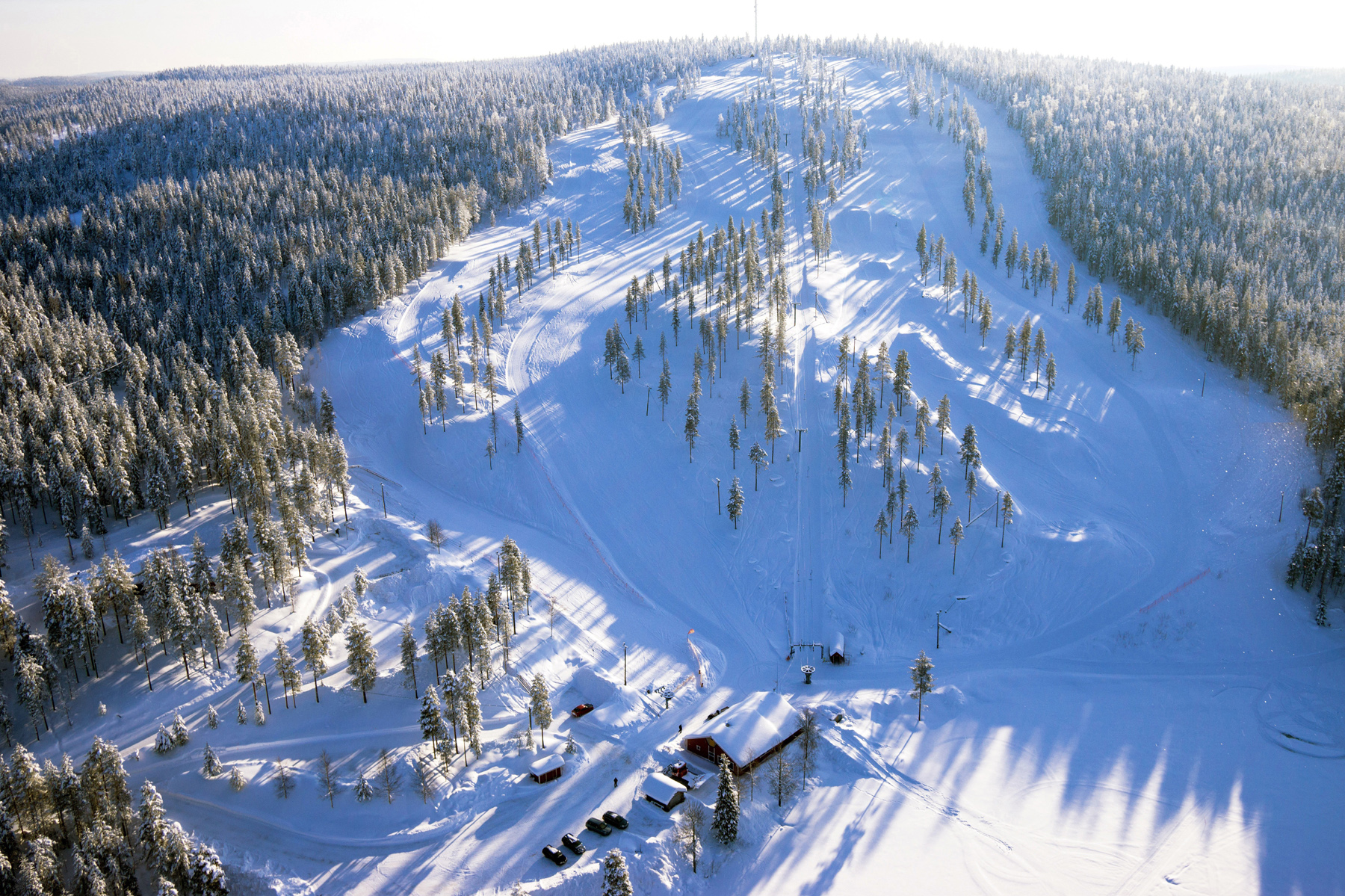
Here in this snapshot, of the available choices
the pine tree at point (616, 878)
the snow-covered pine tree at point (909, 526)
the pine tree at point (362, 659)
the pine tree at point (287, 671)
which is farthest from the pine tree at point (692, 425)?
the pine tree at point (616, 878)

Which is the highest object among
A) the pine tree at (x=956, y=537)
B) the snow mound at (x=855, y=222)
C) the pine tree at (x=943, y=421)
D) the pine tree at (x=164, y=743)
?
the snow mound at (x=855, y=222)

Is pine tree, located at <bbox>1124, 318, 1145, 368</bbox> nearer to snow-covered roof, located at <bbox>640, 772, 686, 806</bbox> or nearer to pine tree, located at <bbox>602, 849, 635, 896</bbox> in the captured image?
snow-covered roof, located at <bbox>640, 772, 686, 806</bbox>

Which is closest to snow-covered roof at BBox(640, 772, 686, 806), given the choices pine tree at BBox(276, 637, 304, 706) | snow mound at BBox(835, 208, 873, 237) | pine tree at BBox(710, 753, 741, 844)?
pine tree at BBox(710, 753, 741, 844)

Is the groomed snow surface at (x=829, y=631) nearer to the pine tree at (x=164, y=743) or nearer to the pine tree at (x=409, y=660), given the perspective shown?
the pine tree at (x=164, y=743)

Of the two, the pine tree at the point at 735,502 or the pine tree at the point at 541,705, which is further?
the pine tree at the point at 735,502

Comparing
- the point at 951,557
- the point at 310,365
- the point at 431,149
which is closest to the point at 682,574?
the point at 951,557

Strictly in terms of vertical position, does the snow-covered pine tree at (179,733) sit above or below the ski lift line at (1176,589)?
above

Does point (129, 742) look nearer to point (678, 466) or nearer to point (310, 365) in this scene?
point (678, 466)

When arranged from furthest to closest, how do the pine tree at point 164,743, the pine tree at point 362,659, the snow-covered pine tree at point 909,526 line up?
the snow-covered pine tree at point 909,526 < the pine tree at point 362,659 < the pine tree at point 164,743
